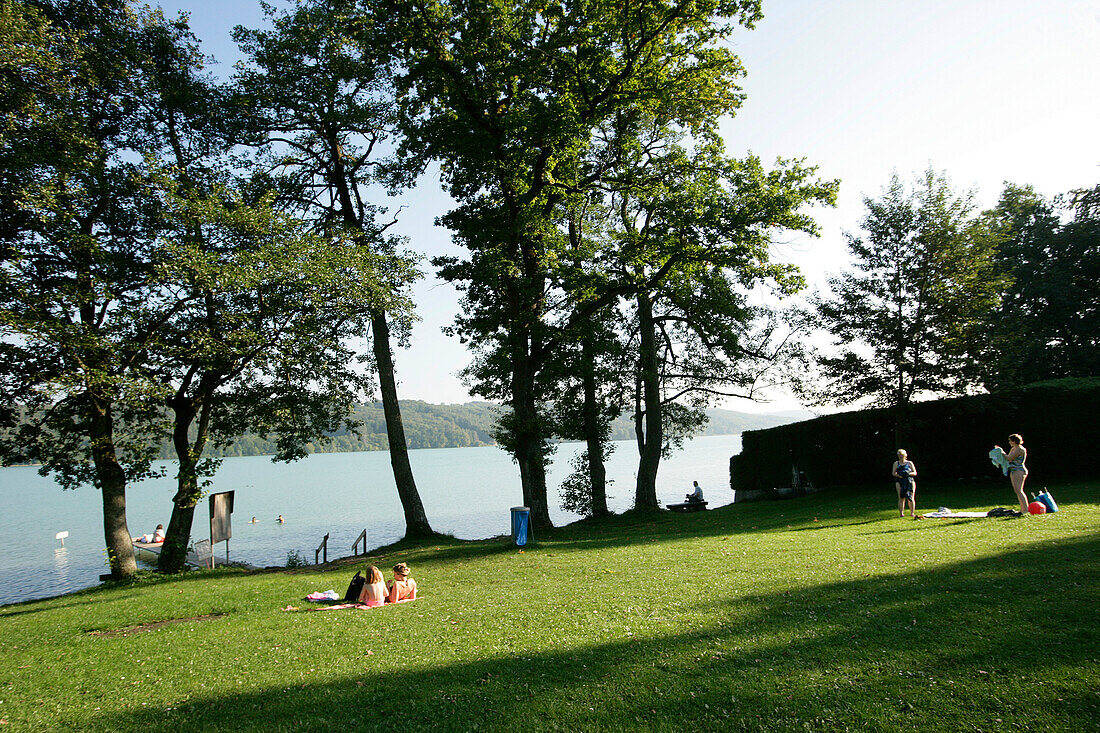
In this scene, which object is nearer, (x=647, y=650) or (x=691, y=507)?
(x=647, y=650)

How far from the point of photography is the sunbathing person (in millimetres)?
11086

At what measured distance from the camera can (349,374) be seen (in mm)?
20672

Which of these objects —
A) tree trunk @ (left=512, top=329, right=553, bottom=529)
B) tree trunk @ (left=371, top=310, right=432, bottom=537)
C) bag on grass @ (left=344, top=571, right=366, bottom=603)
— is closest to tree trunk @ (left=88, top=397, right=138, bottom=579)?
tree trunk @ (left=371, top=310, right=432, bottom=537)

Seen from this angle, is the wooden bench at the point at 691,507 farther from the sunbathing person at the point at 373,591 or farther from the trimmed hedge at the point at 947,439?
the sunbathing person at the point at 373,591

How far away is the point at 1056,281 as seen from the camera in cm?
2972

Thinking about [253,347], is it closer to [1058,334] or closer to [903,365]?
[903,365]

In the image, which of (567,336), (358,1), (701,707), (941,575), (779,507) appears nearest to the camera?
(701,707)

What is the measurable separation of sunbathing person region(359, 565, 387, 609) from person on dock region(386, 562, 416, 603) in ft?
0.56

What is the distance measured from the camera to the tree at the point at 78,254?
45.4ft

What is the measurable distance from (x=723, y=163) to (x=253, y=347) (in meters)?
16.5

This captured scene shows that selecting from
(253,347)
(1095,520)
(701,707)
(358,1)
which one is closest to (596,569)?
(701,707)

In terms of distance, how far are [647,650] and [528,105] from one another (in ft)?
55.4

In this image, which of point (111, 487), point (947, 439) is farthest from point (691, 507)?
point (111, 487)

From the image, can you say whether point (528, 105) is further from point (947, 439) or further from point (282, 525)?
point (282, 525)
